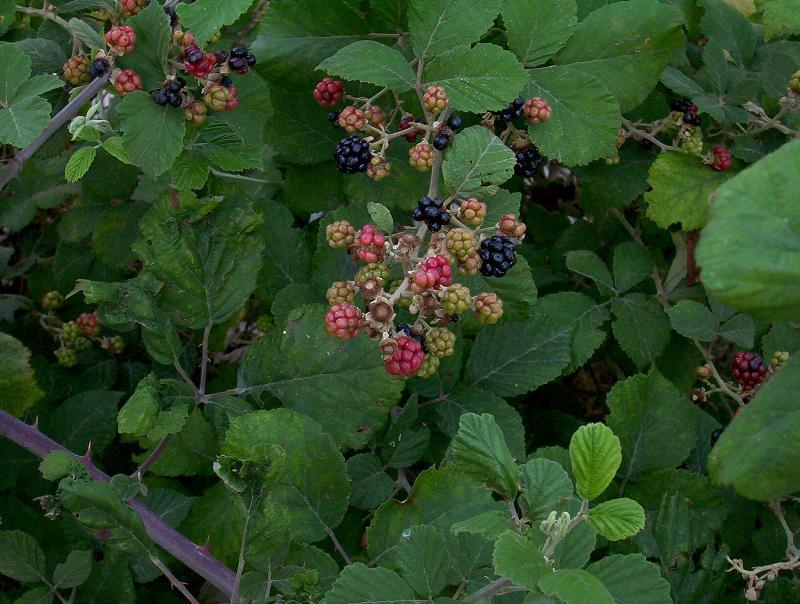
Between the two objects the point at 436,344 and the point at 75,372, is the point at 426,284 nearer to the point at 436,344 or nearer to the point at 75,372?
the point at 436,344

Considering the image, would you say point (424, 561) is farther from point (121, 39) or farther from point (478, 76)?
point (121, 39)

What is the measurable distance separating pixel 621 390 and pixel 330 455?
606 mm

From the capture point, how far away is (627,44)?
1.62m

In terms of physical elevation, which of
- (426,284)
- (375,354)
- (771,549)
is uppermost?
(426,284)

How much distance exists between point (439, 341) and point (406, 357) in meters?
0.08

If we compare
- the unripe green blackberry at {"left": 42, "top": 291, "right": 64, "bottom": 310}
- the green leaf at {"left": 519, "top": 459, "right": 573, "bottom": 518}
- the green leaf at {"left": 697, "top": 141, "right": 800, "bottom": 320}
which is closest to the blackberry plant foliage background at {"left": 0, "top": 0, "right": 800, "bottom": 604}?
the green leaf at {"left": 519, "top": 459, "right": 573, "bottom": 518}

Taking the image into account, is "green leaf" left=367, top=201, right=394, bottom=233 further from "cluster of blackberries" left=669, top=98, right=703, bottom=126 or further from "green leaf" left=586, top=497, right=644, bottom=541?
"cluster of blackberries" left=669, top=98, right=703, bottom=126

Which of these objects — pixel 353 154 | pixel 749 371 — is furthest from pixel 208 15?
pixel 749 371

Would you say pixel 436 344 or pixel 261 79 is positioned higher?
pixel 261 79

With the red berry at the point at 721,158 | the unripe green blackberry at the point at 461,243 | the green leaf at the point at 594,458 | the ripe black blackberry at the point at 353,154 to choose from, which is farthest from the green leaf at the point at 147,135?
the red berry at the point at 721,158

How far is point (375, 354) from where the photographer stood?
4.85 feet

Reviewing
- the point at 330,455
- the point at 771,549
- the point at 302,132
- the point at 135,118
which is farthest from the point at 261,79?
the point at 771,549

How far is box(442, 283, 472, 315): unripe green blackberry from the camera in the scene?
1.23 meters

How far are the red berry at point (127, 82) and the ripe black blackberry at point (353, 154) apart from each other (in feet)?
1.21
